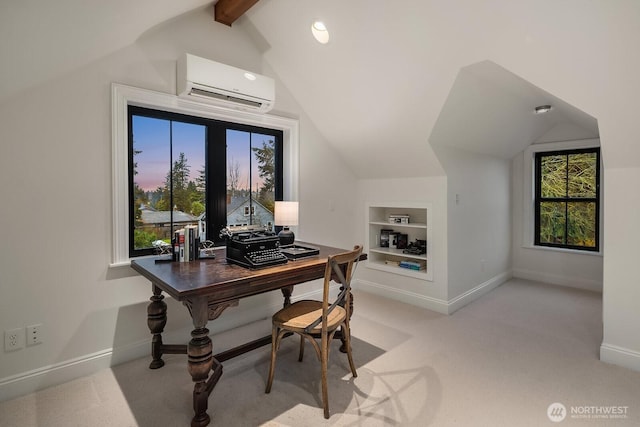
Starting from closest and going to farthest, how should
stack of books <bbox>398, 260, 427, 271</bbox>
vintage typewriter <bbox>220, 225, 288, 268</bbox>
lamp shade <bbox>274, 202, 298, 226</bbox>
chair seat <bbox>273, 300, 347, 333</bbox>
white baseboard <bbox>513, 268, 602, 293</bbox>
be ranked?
chair seat <bbox>273, 300, 347, 333</bbox> → vintage typewriter <bbox>220, 225, 288, 268</bbox> → lamp shade <bbox>274, 202, 298, 226</bbox> → stack of books <bbox>398, 260, 427, 271</bbox> → white baseboard <bbox>513, 268, 602, 293</bbox>

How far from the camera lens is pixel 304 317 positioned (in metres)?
2.11

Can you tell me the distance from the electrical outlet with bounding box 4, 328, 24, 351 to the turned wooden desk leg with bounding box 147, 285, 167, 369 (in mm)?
707

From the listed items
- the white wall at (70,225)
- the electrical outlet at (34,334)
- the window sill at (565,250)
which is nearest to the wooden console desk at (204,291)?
the white wall at (70,225)

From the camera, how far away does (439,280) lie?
3496 millimetres

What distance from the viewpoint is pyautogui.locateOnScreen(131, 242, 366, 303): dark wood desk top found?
174 cm

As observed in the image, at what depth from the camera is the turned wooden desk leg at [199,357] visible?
1729mm

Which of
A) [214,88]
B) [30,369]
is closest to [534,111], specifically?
[214,88]

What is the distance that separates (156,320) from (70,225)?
2.81 ft

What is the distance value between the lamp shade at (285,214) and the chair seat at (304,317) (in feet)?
2.31

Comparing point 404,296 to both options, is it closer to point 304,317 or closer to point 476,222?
point 476,222

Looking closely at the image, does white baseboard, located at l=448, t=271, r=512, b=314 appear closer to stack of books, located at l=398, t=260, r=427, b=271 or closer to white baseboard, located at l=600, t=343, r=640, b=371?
stack of books, located at l=398, t=260, r=427, b=271

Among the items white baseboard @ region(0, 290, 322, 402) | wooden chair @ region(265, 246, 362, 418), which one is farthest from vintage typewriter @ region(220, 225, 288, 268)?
white baseboard @ region(0, 290, 322, 402)

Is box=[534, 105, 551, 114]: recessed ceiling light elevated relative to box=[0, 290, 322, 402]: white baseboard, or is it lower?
elevated

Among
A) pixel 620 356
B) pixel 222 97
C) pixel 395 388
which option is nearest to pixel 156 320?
pixel 395 388
